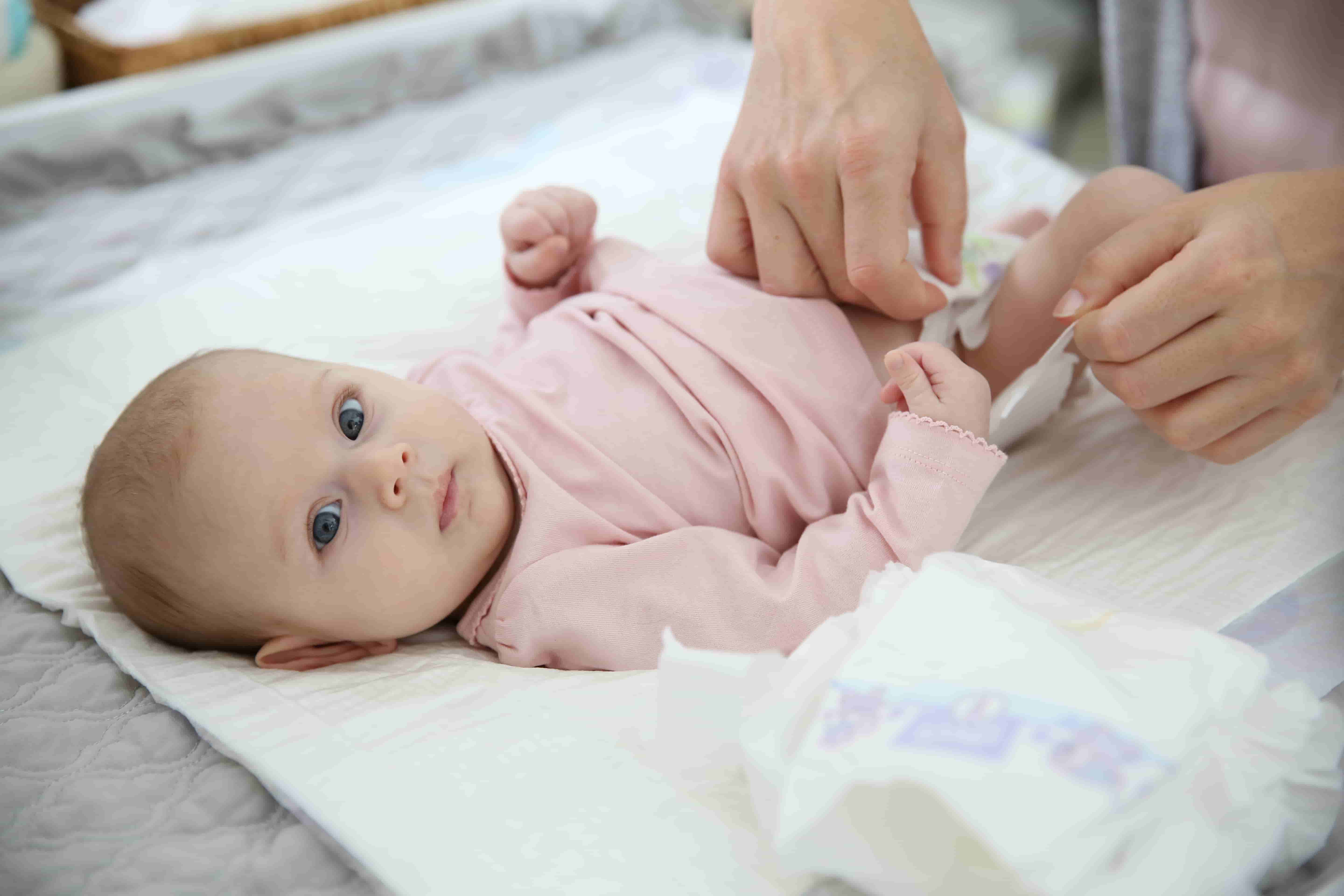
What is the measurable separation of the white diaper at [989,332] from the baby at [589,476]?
0.03 feet

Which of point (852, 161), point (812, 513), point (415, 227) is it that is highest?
point (852, 161)

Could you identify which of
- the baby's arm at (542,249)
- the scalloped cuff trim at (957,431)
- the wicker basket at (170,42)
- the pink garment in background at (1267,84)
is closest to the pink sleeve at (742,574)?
the scalloped cuff trim at (957,431)

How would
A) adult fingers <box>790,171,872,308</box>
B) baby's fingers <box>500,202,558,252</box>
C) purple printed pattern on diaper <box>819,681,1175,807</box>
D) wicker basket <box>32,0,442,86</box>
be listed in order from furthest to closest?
wicker basket <box>32,0,442,86</box>
baby's fingers <box>500,202,558,252</box>
adult fingers <box>790,171,872,308</box>
purple printed pattern on diaper <box>819,681,1175,807</box>

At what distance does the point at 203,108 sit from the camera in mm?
1622

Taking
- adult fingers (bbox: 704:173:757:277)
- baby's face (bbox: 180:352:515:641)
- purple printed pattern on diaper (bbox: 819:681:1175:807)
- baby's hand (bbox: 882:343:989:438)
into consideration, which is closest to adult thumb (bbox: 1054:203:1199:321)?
baby's hand (bbox: 882:343:989:438)

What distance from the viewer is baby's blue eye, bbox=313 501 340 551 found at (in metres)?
0.85

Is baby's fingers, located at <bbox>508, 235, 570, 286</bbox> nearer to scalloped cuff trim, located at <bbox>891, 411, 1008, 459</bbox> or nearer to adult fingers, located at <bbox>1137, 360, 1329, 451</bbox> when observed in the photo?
scalloped cuff trim, located at <bbox>891, 411, 1008, 459</bbox>

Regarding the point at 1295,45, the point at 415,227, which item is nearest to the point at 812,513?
the point at 415,227

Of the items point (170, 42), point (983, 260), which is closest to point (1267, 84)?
point (983, 260)

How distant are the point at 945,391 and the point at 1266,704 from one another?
1.23 ft

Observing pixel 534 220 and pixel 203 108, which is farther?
pixel 203 108

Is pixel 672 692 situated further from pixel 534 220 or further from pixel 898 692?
pixel 534 220

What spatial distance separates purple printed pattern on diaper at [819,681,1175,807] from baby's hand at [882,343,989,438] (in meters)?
0.37

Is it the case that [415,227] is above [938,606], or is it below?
above
